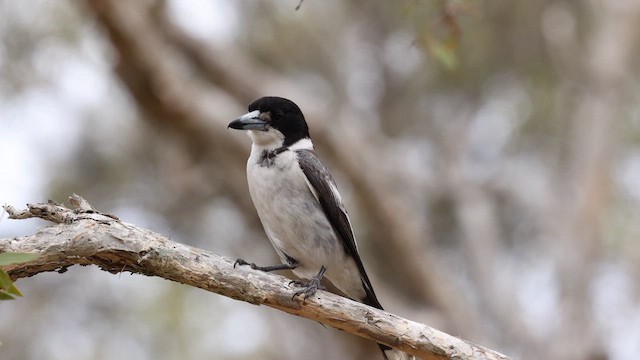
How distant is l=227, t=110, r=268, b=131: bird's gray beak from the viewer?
3.76 metres

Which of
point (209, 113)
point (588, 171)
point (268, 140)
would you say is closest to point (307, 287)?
point (268, 140)

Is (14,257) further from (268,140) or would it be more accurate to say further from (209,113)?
(209,113)

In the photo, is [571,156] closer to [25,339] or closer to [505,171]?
[505,171]

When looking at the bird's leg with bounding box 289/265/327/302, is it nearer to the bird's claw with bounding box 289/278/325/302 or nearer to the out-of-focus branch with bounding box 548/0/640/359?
the bird's claw with bounding box 289/278/325/302

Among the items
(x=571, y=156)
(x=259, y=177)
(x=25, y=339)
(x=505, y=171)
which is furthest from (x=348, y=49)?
(x=259, y=177)

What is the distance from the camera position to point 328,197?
3.64 metres

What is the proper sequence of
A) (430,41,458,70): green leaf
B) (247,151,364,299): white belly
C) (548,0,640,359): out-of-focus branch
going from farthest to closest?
(548,0,640,359): out-of-focus branch, (430,41,458,70): green leaf, (247,151,364,299): white belly

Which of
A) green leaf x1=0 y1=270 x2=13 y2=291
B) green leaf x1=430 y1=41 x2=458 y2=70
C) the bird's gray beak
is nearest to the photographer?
green leaf x1=0 y1=270 x2=13 y2=291

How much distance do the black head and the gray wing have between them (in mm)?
166

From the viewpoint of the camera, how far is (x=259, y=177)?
11.9 ft

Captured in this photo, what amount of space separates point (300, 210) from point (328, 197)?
0.13 metres

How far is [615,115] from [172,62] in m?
4.08

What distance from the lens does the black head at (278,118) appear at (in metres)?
3.84

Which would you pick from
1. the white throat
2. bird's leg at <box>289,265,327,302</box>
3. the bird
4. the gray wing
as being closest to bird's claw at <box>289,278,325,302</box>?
bird's leg at <box>289,265,327,302</box>
